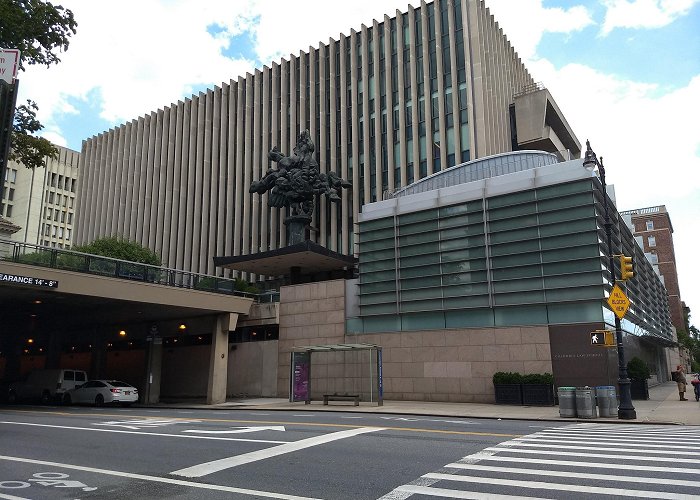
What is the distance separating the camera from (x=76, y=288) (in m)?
26.1

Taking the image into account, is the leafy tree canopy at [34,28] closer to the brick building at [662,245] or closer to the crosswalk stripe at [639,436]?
the crosswalk stripe at [639,436]

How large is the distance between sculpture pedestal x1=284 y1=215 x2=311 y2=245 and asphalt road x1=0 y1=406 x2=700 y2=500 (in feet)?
99.6

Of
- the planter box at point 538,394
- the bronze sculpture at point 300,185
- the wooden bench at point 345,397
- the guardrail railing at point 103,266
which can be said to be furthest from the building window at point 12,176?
the planter box at point 538,394

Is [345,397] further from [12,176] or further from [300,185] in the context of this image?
[12,176]

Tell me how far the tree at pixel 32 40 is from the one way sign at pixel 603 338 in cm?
2176

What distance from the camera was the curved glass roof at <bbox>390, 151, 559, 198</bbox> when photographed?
32.5 meters

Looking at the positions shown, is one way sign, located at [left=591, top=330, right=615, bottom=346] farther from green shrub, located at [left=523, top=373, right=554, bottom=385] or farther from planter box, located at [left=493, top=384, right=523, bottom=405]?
planter box, located at [left=493, top=384, right=523, bottom=405]

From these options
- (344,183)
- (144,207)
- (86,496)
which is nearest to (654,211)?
(344,183)

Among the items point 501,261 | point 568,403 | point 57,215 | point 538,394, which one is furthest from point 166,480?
point 57,215

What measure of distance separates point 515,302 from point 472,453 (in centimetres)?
1755

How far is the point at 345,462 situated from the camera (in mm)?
A: 9500

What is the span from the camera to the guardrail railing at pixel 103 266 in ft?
80.6

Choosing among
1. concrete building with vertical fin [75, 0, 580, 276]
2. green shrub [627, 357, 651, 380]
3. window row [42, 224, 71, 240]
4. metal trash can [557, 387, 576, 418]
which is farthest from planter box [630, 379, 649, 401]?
window row [42, 224, 71, 240]

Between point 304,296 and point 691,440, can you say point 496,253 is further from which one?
point 691,440
